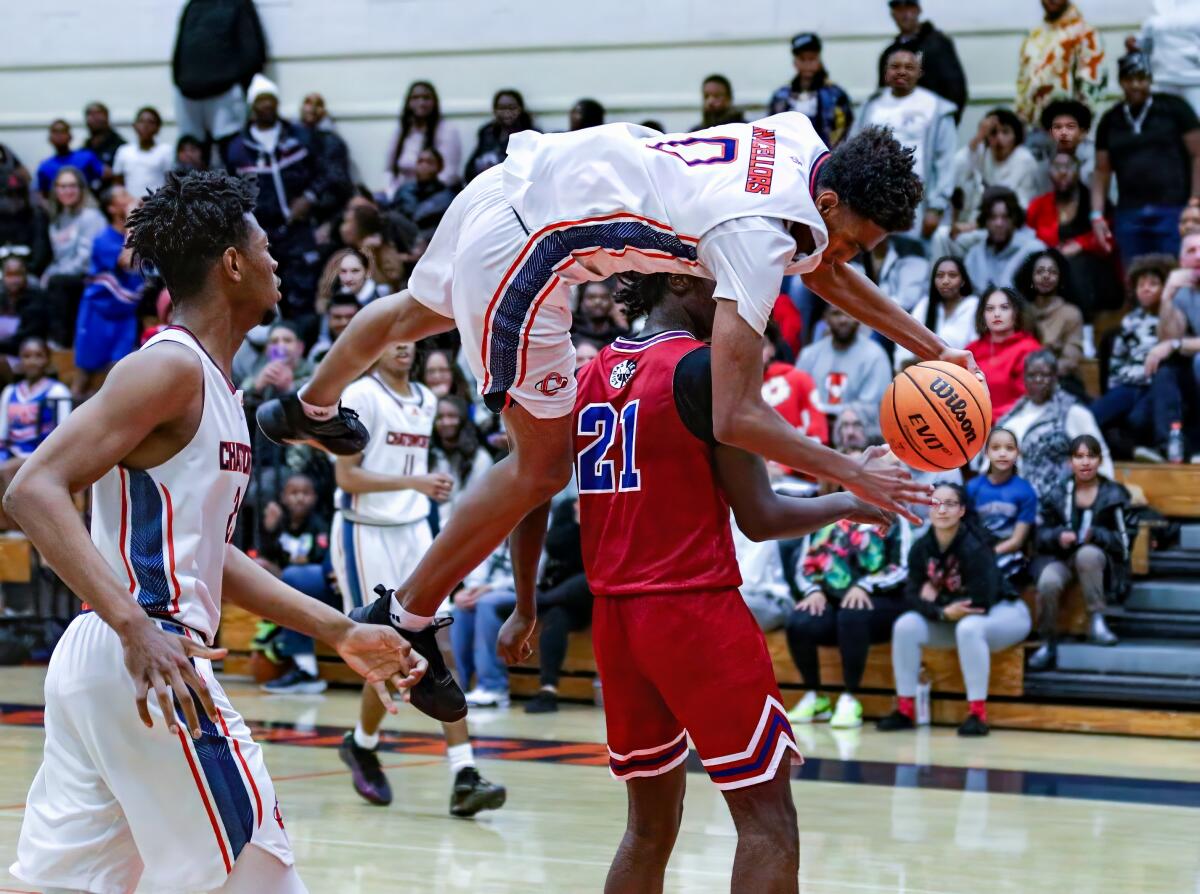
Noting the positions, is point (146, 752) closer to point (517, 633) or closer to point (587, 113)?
point (517, 633)

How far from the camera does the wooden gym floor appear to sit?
5727 mm

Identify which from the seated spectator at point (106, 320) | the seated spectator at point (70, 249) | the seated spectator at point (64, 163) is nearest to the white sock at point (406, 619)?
the seated spectator at point (106, 320)

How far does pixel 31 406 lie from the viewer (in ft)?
43.2

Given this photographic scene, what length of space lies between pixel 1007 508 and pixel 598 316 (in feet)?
10.8

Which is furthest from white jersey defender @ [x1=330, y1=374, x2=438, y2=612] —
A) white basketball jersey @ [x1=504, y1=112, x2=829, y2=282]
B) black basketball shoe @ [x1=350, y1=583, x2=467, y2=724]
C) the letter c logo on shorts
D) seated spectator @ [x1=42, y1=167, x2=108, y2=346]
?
seated spectator @ [x1=42, y1=167, x2=108, y2=346]

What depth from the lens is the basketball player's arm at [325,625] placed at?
11.3 feet

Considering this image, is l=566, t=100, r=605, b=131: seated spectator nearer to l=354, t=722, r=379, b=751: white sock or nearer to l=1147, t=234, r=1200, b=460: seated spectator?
l=1147, t=234, r=1200, b=460: seated spectator

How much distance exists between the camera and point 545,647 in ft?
34.9

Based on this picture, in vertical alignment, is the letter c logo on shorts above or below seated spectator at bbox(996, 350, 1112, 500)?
above

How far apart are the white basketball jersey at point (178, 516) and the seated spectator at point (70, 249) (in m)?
12.6

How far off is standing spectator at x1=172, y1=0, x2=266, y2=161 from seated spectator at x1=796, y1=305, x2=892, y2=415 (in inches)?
273

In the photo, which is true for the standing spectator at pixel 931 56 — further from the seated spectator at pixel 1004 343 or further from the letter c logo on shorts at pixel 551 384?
the letter c logo on shorts at pixel 551 384

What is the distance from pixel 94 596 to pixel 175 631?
277mm

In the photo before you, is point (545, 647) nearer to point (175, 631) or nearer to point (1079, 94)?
point (1079, 94)
